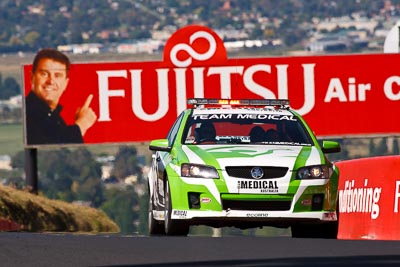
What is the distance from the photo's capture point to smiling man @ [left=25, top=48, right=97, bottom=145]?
4216 cm

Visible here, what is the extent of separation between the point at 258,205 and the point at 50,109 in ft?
80.4

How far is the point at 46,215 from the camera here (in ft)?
112

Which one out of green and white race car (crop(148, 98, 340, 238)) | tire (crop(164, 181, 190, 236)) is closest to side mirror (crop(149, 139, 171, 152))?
green and white race car (crop(148, 98, 340, 238))

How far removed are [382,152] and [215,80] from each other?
57114 mm

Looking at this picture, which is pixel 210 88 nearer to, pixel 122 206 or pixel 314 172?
pixel 314 172

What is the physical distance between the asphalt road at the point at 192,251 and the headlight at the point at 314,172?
0.79 meters

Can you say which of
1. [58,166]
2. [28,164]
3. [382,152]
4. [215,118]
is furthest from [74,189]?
[215,118]

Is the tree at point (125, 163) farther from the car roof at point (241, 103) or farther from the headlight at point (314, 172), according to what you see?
the headlight at point (314, 172)

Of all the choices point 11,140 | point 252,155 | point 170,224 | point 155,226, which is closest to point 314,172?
point 252,155

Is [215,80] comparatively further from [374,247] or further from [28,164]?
[374,247]

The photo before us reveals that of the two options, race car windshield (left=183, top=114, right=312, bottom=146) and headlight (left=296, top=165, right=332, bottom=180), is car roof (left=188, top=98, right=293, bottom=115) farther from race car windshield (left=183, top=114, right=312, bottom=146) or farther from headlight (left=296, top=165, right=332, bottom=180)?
headlight (left=296, top=165, right=332, bottom=180)

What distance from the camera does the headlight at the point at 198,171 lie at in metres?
18.3

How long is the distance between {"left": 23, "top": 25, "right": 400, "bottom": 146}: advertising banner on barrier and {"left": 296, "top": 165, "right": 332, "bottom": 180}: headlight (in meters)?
23.4

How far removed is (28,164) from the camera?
4259 cm
